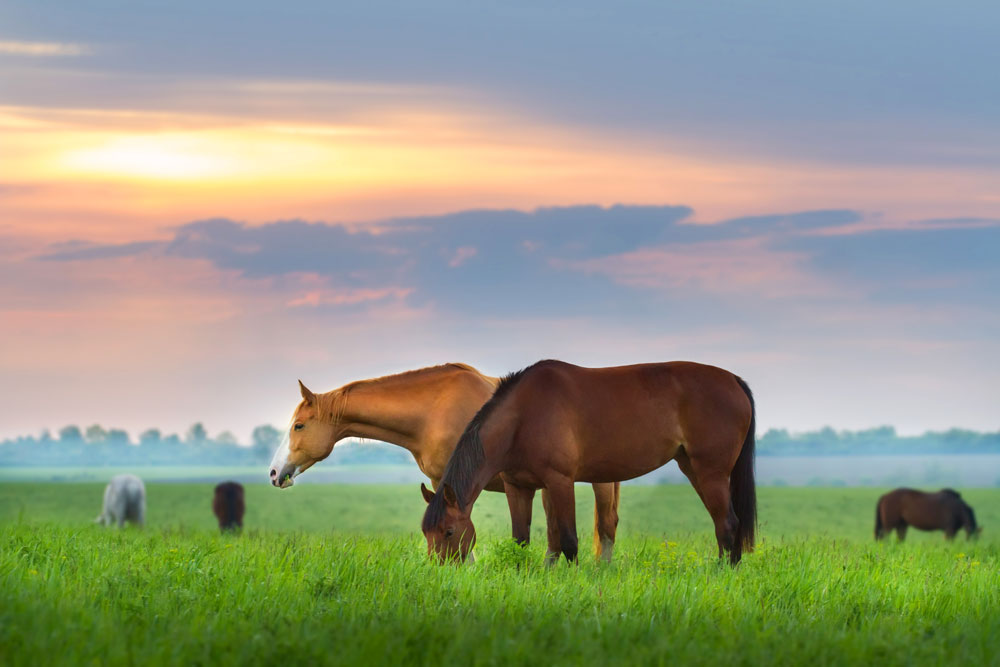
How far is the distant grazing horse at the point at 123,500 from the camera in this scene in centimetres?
3278

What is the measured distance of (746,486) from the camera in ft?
42.9

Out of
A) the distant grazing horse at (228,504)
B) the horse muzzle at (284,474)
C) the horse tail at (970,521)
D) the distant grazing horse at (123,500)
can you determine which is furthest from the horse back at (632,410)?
the distant grazing horse at (123,500)

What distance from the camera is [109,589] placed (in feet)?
29.6

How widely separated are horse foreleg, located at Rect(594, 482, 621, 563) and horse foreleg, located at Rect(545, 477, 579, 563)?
5.43 ft

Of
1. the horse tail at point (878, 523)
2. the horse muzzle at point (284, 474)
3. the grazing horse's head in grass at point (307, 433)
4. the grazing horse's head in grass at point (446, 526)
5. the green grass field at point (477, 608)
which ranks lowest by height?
the horse tail at point (878, 523)

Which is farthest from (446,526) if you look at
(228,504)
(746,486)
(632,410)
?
(228,504)

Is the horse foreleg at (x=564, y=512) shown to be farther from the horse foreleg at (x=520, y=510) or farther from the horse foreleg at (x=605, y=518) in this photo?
the horse foreleg at (x=605, y=518)

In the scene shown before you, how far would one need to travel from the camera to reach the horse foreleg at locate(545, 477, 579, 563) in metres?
11.7

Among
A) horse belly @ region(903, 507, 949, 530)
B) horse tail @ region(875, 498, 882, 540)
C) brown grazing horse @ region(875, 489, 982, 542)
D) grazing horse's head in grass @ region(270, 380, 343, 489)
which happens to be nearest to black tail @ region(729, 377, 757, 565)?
grazing horse's head in grass @ region(270, 380, 343, 489)

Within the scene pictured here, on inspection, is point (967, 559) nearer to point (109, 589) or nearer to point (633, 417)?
point (633, 417)

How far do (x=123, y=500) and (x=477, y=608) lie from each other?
26.9 metres

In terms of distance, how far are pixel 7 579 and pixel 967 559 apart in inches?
518

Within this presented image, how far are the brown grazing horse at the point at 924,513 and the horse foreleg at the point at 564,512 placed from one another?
2338cm

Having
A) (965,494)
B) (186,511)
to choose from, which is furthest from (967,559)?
(965,494)
